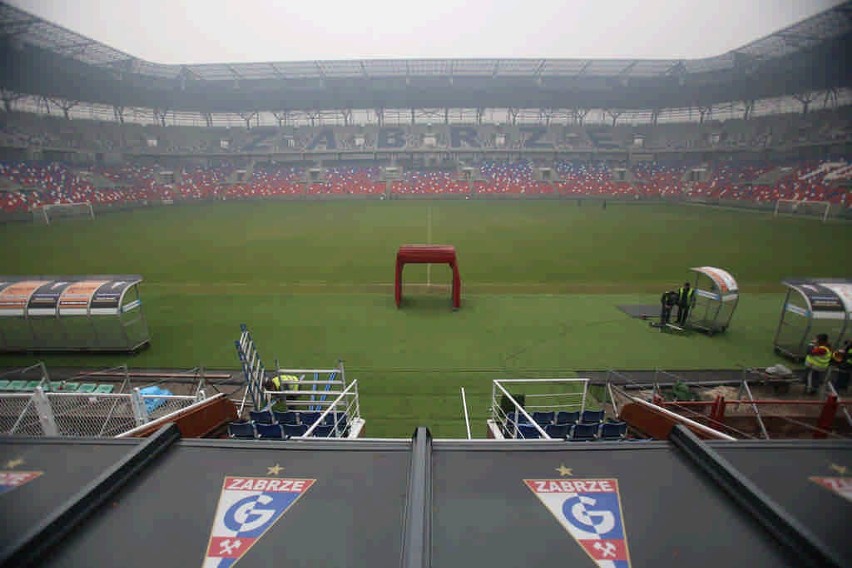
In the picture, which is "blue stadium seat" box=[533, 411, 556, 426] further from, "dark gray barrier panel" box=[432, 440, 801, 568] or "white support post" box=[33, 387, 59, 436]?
"white support post" box=[33, 387, 59, 436]

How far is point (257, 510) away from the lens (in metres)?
2.12

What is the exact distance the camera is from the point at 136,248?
24.3m

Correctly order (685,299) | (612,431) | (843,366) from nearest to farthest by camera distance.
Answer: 1. (612,431)
2. (843,366)
3. (685,299)

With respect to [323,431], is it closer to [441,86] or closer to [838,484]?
[838,484]

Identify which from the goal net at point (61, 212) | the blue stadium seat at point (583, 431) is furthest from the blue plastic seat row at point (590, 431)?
the goal net at point (61, 212)

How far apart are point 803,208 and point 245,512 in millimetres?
52099

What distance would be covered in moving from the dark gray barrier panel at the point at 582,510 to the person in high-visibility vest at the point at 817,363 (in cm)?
961

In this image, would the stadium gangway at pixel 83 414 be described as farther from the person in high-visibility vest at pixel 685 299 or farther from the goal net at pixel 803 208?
the goal net at pixel 803 208

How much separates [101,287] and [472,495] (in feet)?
42.7

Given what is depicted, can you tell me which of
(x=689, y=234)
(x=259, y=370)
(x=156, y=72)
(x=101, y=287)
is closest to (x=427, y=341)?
(x=259, y=370)

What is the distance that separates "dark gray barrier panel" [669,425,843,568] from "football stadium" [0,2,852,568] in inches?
0.5

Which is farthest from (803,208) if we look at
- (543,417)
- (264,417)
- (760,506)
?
(264,417)

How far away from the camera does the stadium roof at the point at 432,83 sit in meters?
49.7

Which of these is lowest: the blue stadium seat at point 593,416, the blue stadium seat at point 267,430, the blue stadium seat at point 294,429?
the blue stadium seat at point 593,416
